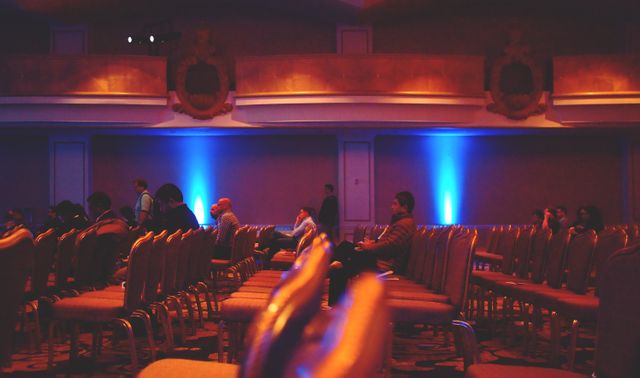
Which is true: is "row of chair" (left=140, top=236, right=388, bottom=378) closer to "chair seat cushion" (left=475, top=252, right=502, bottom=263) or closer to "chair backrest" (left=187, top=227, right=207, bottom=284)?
"chair backrest" (left=187, top=227, right=207, bottom=284)

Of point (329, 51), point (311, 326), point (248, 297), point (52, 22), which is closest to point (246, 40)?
point (329, 51)

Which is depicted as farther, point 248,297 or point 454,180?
point 454,180

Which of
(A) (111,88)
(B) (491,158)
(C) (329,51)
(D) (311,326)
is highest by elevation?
(C) (329,51)

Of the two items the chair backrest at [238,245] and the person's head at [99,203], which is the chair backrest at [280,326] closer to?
the person's head at [99,203]

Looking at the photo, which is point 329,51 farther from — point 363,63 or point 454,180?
point 454,180

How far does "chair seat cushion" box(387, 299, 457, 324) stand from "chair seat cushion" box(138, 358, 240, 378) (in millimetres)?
1350

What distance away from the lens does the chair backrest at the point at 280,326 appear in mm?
734

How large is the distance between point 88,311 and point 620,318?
9.27 ft

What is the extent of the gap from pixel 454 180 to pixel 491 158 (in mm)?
922

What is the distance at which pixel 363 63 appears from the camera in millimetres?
12406

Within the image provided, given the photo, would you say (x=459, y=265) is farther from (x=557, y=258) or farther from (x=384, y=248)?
(x=384, y=248)

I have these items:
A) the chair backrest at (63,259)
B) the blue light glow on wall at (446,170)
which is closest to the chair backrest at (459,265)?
the chair backrest at (63,259)

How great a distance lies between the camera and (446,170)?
14586 mm

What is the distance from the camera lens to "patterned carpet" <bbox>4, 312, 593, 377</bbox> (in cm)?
409
